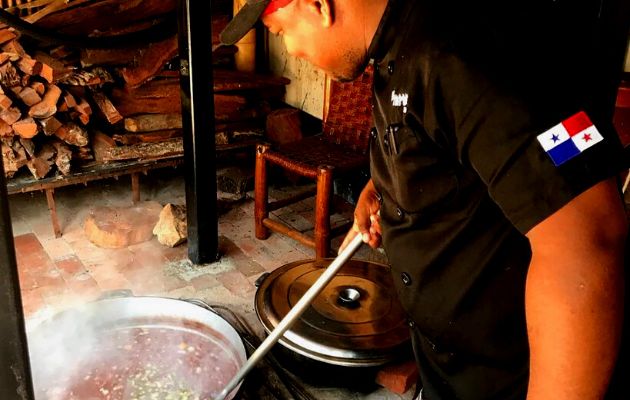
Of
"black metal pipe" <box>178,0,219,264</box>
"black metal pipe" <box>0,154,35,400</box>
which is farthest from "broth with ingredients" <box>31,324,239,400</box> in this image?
"black metal pipe" <box>0,154,35,400</box>

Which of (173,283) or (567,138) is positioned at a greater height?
(567,138)

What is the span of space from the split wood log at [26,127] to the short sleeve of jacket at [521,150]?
389 cm

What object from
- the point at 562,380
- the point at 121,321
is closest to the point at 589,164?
the point at 562,380

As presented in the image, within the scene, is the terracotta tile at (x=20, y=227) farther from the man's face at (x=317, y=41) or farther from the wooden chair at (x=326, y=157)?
the man's face at (x=317, y=41)

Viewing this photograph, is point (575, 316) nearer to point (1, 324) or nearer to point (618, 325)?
point (618, 325)

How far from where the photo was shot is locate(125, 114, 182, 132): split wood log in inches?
191

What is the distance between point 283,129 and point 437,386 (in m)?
4.16

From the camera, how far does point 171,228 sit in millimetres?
4379

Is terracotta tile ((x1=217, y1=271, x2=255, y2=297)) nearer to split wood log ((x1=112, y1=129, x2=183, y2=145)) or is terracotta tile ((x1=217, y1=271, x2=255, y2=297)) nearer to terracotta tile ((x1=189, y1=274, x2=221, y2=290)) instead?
terracotta tile ((x1=189, y1=274, x2=221, y2=290))

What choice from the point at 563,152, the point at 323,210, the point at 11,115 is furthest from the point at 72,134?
the point at 563,152

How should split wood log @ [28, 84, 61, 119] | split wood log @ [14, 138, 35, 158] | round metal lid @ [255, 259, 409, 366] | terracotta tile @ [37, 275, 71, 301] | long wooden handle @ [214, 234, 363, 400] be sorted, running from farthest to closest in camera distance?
split wood log @ [14, 138, 35, 158] → split wood log @ [28, 84, 61, 119] → terracotta tile @ [37, 275, 71, 301] → round metal lid @ [255, 259, 409, 366] → long wooden handle @ [214, 234, 363, 400]

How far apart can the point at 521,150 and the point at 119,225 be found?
399 centimetres

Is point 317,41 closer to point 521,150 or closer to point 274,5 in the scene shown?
point 274,5

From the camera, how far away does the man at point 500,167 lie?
0.97m
